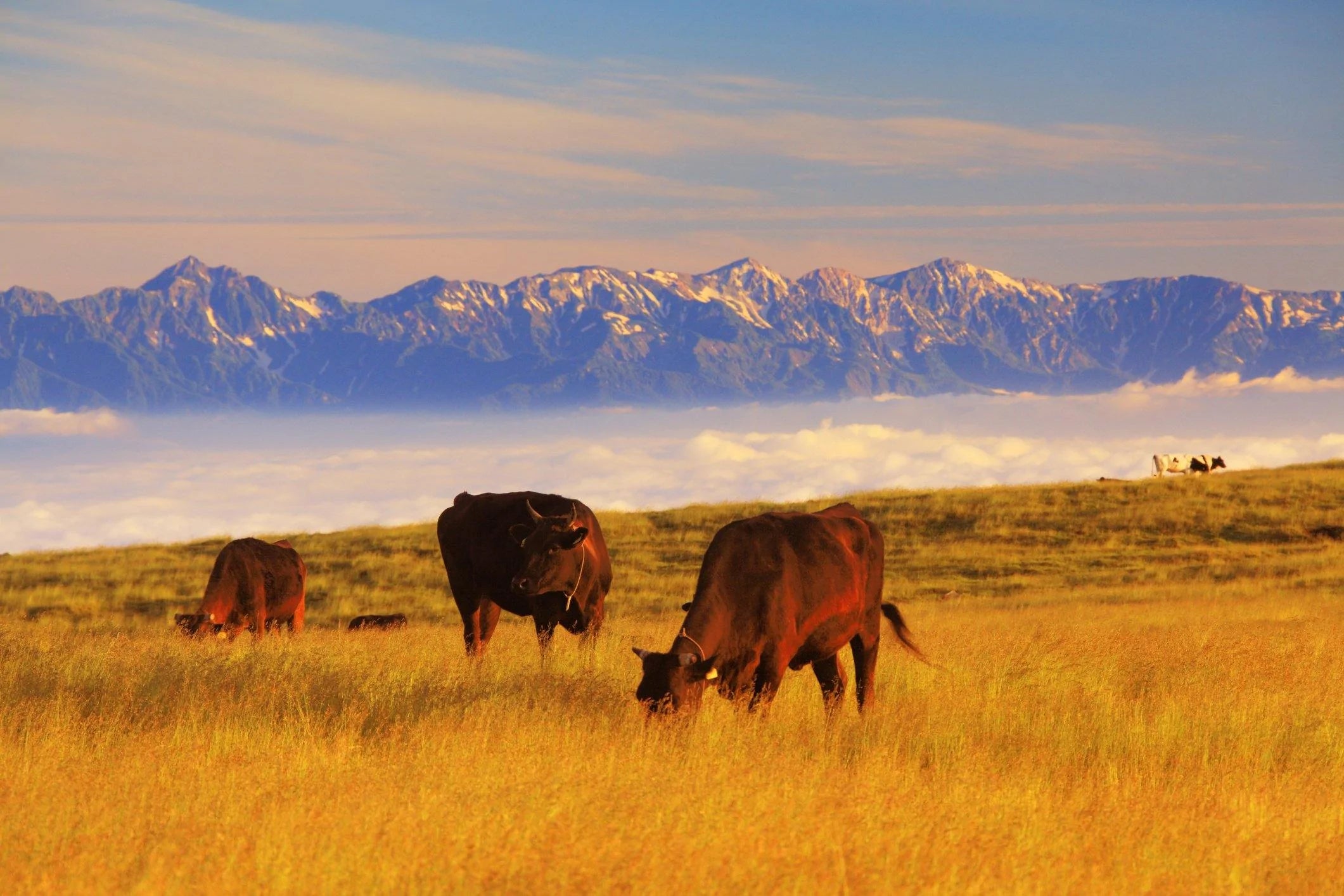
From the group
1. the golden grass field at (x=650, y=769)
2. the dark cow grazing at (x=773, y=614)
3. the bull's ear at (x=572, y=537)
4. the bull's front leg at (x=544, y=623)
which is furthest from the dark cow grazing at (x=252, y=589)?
the dark cow grazing at (x=773, y=614)

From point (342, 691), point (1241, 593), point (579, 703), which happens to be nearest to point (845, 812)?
point (579, 703)

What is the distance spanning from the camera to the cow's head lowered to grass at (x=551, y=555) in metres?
14.8

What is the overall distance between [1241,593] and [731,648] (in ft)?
72.1

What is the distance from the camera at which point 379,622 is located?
25.1 metres

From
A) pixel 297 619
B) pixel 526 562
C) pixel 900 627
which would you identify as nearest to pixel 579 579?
pixel 526 562

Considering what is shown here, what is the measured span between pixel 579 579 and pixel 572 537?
151 cm

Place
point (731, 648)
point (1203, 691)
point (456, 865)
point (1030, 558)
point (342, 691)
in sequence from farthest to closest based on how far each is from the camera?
1. point (1030, 558)
2. point (1203, 691)
3. point (342, 691)
4. point (731, 648)
5. point (456, 865)

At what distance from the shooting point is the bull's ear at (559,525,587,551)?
48.2 feet

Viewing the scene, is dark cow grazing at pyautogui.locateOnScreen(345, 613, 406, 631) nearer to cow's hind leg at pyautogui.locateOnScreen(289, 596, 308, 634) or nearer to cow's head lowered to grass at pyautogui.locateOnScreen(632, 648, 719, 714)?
cow's hind leg at pyautogui.locateOnScreen(289, 596, 308, 634)

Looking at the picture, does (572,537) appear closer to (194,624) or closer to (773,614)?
(773,614)

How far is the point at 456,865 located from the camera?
6.78 m

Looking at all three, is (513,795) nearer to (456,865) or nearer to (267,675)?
(456,865)

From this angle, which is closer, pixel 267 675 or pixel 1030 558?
pixel 267 675

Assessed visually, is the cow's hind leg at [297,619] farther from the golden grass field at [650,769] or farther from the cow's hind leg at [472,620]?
the cow's hind leg at [472,620]
